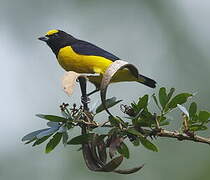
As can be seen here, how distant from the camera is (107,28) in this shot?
11352mm


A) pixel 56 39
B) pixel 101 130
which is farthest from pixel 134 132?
pixel 56 39

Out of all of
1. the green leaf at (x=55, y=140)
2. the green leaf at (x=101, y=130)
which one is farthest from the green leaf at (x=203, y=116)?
the green leaf at (x=55, y=140)

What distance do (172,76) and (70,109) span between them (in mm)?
8137

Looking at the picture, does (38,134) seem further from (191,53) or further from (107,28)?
(107,28)

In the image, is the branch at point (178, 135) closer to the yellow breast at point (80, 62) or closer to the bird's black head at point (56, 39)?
the yellow breast at point (80, 62)

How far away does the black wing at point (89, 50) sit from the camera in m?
2.95

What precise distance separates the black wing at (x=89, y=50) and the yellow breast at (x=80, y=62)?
0.06 feet

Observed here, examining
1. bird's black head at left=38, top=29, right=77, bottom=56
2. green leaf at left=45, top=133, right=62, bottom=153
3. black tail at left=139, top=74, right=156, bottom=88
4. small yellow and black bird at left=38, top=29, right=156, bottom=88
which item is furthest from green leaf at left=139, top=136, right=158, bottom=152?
bird's black head at left=38, top=29, right=77, bottom=56

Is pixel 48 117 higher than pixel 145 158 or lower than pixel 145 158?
higher

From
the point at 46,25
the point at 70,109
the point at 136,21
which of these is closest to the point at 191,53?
the point at 136,21

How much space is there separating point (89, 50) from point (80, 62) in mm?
75

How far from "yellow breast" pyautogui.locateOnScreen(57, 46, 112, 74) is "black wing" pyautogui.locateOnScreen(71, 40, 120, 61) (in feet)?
0.06

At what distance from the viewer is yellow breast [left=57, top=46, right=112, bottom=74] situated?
3020 mm

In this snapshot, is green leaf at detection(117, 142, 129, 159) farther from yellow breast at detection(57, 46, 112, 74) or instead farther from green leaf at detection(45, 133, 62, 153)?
yellow breast at detection(57, 46, 112, 74)
